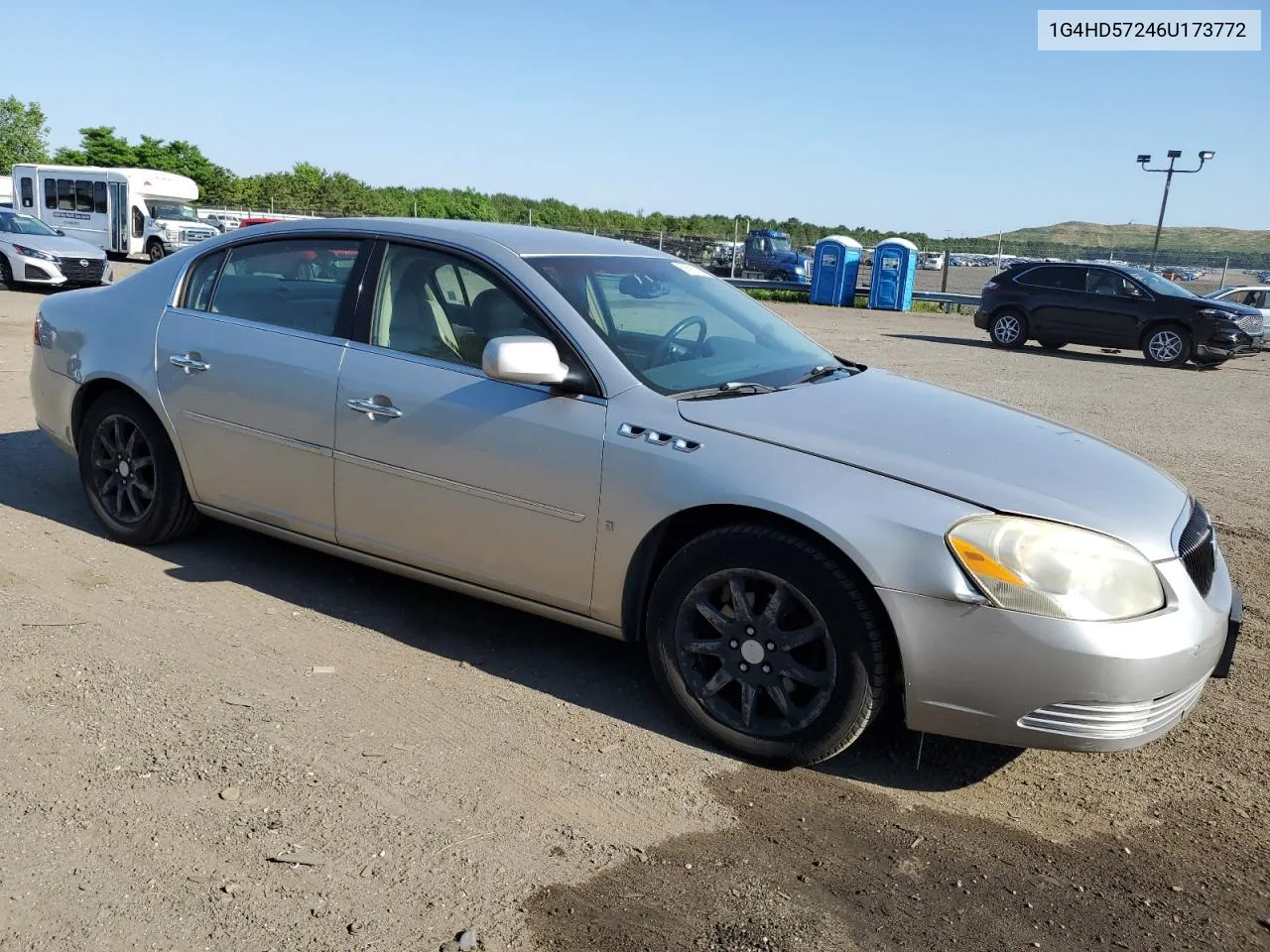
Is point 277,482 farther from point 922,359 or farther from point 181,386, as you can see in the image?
point 922,359

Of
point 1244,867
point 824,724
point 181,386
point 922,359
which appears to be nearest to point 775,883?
point 824,724

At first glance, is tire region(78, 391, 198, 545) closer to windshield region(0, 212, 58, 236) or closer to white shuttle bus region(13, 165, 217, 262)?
windshield region(0, 212, 58, 236)

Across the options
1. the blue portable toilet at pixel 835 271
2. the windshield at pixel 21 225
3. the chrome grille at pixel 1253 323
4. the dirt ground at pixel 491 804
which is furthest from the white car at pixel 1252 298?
the windshield at pixel 21 225

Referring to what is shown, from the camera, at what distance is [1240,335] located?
57.3ft

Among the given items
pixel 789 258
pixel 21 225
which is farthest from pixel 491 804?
pixel 789 258

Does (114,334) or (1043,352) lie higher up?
(114,334)

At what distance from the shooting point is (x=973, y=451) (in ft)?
11.3

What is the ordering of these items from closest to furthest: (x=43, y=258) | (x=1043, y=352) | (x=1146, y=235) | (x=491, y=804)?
A: (x=491, y=804), (x=1043, y=352), (x=43, y=258), (x=1146, y=235)

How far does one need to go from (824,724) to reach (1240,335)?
1715cm

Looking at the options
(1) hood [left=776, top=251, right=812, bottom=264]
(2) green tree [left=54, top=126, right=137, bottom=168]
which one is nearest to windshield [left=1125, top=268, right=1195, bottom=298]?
(1) hood [left=776, top=251, right=812, bottom=264]

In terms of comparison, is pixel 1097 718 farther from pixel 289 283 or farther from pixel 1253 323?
pixel 1253 323

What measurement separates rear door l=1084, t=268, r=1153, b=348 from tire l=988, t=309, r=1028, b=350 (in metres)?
1.16

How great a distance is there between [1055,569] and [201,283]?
12.3 feet

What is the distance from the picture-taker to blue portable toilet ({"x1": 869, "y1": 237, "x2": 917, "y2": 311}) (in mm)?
29031
